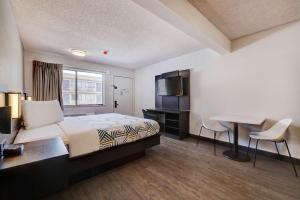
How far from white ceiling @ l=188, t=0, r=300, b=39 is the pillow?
2888 mm

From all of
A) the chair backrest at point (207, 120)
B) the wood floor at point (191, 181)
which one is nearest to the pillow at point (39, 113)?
the wood floor at point (191, 181)

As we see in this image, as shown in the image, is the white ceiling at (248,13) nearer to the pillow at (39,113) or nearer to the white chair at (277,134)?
the white chair at (277,134)

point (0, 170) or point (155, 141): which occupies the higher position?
point (0, 170)

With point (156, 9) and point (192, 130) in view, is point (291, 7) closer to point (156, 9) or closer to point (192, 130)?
point (156, 9)

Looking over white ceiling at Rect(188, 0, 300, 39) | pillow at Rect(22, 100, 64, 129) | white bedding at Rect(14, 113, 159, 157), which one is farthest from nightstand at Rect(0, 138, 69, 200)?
white ceiling at Rect(188, 0, 300, 39)

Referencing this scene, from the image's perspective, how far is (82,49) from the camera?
3559 mm

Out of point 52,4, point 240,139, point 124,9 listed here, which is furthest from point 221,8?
point 240,139

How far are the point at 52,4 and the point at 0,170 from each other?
83.5 inches

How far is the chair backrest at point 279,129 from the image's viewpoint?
2.14 metres

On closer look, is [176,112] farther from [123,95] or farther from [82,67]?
[82,67]

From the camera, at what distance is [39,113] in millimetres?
2240

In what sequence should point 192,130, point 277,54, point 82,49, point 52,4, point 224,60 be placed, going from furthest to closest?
point 192,130
point 82,49
point 224,60
point 277,54
point 52,4

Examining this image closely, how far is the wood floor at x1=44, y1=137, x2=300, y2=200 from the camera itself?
5.35ft

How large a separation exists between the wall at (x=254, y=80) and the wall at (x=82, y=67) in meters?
2.92
